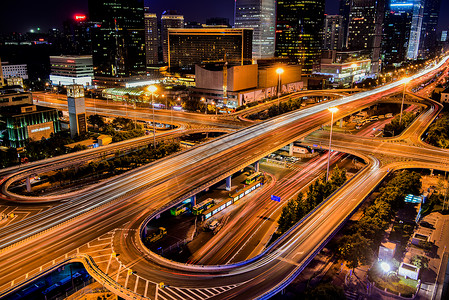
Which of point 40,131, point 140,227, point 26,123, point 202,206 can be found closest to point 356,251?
point 202,206

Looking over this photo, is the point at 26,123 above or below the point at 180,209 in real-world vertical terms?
above

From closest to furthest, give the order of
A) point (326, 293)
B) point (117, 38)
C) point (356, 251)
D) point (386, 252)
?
1. point (326, 293)
2. point (356, 251)
3. point (386, 252)
4. point (117, 38)

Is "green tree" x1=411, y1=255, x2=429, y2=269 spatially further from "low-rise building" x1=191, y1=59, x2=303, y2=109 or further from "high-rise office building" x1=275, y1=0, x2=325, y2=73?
"high-rise office building" x1=275, y1=0, x2=325, y2=73

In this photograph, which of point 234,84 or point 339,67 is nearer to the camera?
point 234,84

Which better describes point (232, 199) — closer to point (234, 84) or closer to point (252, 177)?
point (252, 177)

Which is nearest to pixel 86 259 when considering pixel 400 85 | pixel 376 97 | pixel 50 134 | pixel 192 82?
pixel 50 134

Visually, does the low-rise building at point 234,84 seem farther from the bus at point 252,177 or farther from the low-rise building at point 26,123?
the bus at point 252,177

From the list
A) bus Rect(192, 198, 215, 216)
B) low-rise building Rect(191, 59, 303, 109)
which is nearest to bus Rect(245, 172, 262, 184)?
bus Rect(192, 198, 215, 216)

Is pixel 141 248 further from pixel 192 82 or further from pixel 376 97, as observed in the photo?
pixel 192 82

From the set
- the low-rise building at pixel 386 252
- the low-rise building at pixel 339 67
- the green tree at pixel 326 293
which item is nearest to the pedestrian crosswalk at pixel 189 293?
the green tree at pixel 326 293
